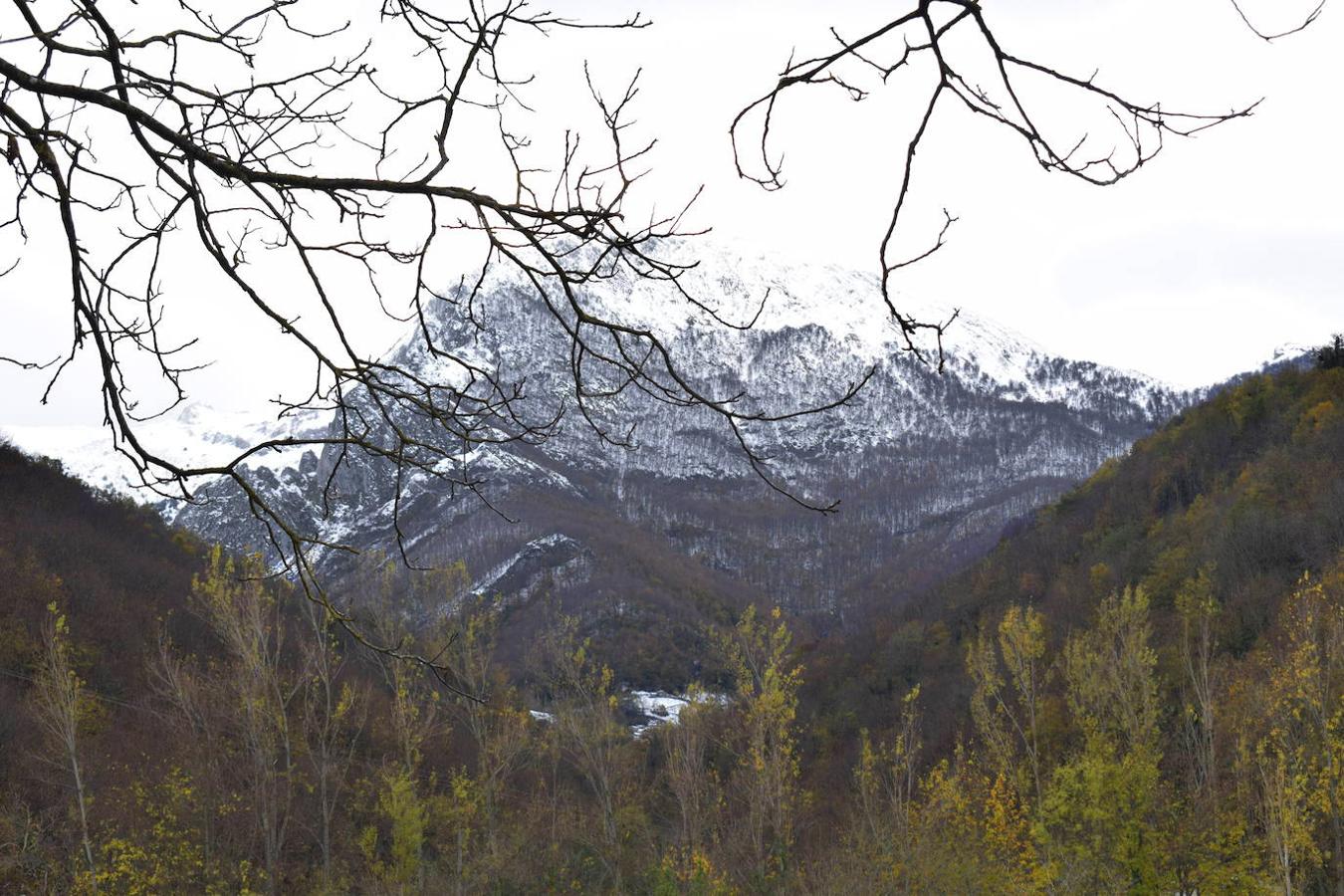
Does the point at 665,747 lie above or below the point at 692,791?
above

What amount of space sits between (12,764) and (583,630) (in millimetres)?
83580

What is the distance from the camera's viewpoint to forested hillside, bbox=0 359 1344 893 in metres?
16.9

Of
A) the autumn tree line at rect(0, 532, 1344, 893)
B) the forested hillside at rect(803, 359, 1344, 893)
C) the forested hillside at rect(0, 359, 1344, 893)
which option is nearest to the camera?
the autumn tree line at rect(0, 532, 1344, 893)

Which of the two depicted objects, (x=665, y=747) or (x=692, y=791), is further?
(x=665, y=747)

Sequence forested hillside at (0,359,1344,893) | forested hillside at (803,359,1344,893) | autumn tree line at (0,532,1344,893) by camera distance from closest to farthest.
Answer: autumn tree line at (0,532,1344,893)
forested hillside at (803,359,1344,893)
forested hillside at (0,359,1344,893)

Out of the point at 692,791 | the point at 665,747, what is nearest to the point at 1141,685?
the point at 692,791

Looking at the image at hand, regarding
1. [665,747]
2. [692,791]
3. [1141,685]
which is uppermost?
[1141,685]

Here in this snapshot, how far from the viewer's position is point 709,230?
195 cm

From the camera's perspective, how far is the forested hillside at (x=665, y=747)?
16.9m

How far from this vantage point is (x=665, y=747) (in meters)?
30.8

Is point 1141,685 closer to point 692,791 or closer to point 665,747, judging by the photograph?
point 692,791

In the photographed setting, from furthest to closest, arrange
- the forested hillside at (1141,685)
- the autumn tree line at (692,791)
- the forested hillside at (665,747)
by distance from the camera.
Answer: the forested hillside at (665,747) → the forested hillside at (1141,685) → the autumn tree line at (692,791)

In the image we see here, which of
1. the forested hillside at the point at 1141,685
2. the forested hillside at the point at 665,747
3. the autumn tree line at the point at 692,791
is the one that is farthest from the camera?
the forested hillside at the point at 665,747

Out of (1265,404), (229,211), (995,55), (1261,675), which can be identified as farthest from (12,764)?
(1265,404)
